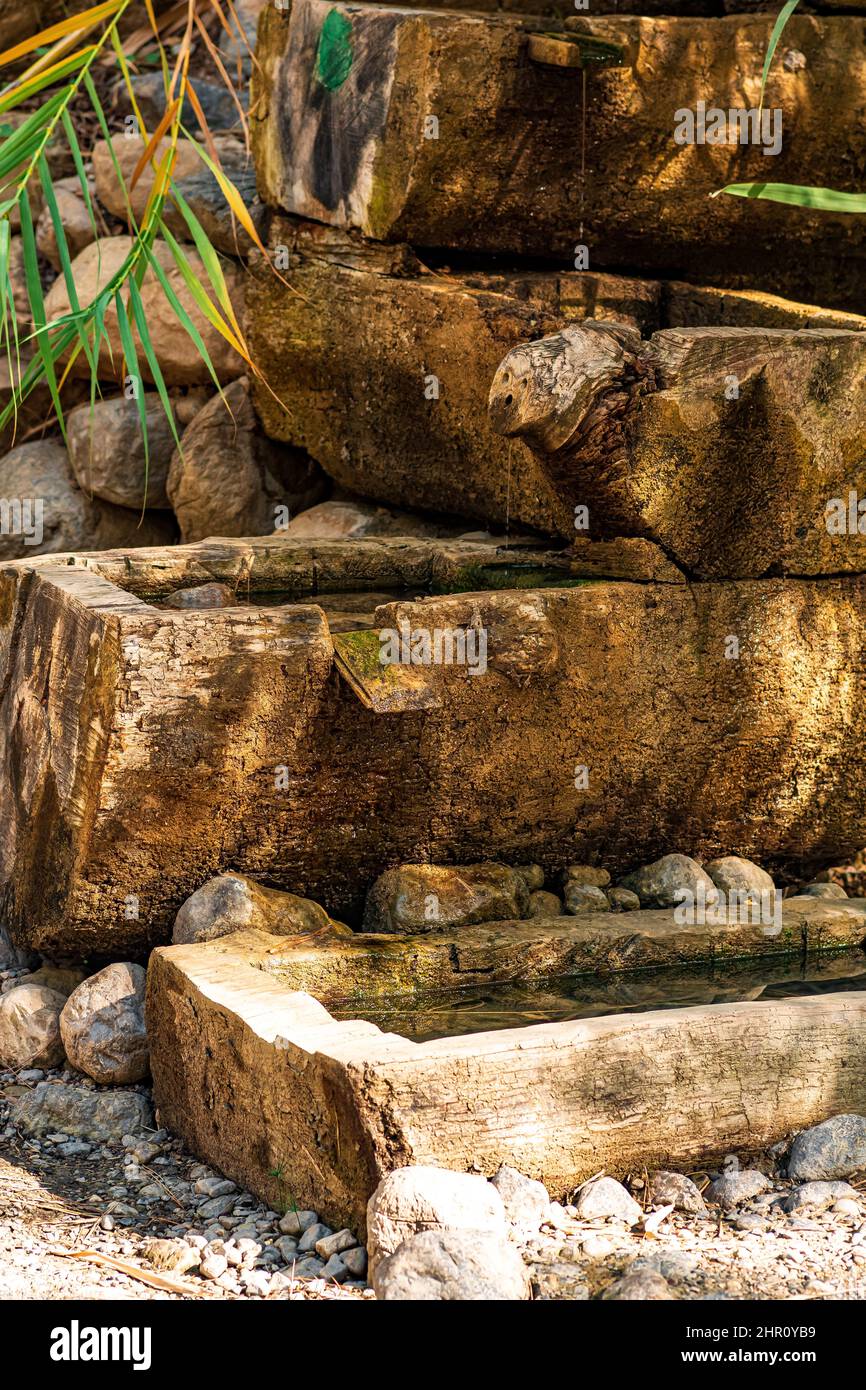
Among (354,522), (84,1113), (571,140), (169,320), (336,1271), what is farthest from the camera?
(169,320)

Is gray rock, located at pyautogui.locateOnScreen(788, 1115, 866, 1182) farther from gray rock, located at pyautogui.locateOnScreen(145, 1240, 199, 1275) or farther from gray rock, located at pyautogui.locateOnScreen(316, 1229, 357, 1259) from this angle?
gray rock, located at pyautogui.locateOnScreen(145, 1240, 199, 1275)

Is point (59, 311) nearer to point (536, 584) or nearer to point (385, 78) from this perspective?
point (385, 78)

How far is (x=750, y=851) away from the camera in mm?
5383

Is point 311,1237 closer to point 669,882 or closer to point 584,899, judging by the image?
point 584,899

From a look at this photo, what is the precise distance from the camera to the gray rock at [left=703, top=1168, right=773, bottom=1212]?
12.4 ft

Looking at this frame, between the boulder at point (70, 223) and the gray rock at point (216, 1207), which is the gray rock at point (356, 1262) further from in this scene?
the boulder at point (70, 223)

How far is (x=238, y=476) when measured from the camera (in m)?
6.90

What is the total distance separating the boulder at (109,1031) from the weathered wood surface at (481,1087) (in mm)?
266

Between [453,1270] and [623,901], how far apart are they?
6.37 feet

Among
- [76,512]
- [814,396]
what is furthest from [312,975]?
[76,512]

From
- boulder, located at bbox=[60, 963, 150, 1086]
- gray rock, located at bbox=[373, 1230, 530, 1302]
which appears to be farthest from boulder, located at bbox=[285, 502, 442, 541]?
gray rock, located at bbox=[373, 1230, 530, 1302]

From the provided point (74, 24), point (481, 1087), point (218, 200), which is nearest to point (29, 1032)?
point (481, 1087)

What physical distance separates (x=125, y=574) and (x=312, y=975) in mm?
1486

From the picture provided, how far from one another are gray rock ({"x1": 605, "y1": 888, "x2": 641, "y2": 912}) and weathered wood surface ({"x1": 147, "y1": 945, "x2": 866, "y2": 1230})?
3.11 ft
